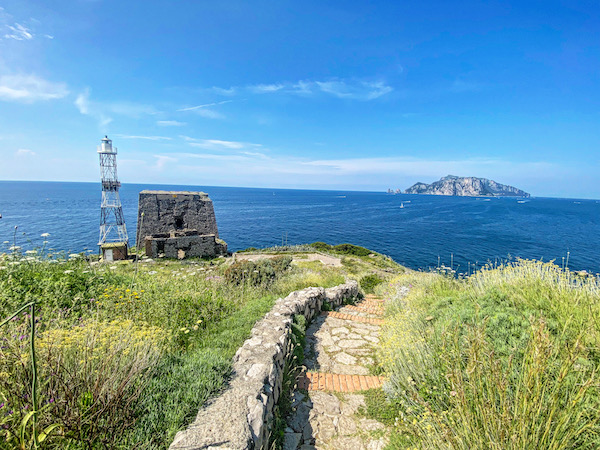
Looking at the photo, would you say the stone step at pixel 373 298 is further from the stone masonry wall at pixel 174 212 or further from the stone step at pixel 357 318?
the stone masonry wall at pixel 174 212

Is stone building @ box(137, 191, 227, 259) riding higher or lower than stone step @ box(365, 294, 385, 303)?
higher

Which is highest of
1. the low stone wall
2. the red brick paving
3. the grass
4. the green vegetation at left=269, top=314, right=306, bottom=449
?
the grass

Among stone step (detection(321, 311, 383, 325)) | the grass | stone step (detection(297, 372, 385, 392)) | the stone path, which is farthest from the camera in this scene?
stone step (detection(321, 311, 383, 325))

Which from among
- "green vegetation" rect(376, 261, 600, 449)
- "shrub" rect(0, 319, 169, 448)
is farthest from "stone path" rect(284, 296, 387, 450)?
"shrub" rect(0, 319, 169, 448)

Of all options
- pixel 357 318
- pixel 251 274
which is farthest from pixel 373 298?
pixel 251 274

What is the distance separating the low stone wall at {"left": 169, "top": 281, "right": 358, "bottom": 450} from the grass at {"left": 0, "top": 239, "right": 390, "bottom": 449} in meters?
0.15

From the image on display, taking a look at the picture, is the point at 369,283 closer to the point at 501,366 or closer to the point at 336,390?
the point at 336,390

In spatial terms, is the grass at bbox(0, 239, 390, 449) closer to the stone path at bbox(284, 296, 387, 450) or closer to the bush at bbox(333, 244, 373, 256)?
the stone path at bbox(284, 296, 387, 450)

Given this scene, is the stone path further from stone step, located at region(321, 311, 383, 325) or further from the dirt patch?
the dirt patch

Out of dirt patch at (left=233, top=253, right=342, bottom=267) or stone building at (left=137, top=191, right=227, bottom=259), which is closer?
stone building at (left=137, top=191, right=227, bottom=259)

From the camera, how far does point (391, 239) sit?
4381 cm

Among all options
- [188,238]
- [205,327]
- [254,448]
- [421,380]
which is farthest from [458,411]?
[188,238]

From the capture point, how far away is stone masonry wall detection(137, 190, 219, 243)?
66.6 feet

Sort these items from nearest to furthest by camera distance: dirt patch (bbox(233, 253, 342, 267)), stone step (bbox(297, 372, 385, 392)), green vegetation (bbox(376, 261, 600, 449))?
green vegetation (bbox(376, 261, 600, 449))
stone step (bbox(297, 372, 385, 392))
dirt patch (bbox(233, 253, 342, 267))
